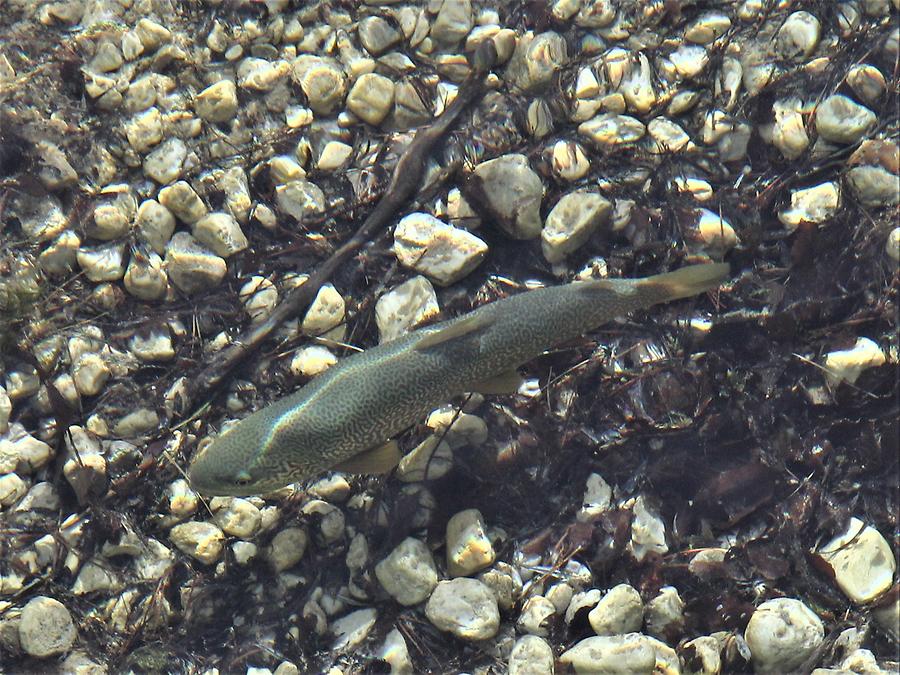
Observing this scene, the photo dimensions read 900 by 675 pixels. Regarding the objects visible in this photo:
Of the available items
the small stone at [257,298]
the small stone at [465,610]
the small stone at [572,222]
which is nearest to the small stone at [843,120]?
the small stone at [572,222]

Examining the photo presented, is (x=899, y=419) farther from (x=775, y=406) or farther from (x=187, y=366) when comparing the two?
(x=187, y=366)

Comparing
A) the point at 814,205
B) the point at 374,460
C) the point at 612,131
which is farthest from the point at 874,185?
the point at 374,460

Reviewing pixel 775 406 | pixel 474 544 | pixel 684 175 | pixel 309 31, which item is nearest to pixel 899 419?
pixel 775 406

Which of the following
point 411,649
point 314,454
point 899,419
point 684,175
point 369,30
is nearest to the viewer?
point 314,454

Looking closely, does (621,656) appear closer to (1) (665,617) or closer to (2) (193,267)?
(1) (665,617)

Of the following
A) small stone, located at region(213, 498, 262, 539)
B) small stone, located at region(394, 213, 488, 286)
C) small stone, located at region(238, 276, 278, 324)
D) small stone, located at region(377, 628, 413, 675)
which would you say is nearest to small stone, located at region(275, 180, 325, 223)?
small stone, located at region(238, 276, 278, 324)

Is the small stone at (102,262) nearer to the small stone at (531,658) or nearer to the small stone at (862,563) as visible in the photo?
the small stone at (531,658)
